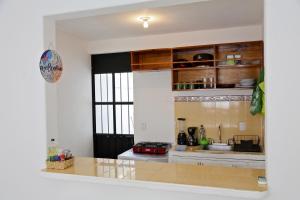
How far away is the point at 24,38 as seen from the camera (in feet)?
7.37

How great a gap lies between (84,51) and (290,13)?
361cm

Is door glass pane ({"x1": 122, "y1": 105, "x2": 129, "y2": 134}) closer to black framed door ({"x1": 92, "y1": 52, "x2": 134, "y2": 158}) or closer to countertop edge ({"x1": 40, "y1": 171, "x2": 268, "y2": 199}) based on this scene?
black framed door ({"x1": 92, "y1": 52, "x2": 134, "y2": 158})

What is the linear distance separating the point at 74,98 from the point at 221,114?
2380mm

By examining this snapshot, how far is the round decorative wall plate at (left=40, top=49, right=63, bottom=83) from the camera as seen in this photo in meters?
2.13

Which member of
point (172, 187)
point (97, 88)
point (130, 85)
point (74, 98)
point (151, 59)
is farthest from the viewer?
point (97, 88)

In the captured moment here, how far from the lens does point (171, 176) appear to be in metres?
1.90

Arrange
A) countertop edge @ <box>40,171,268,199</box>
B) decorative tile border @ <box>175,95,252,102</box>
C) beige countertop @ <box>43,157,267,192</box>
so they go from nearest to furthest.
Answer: countertop edge @ <box>40,171,268,199</box> < beige countertop @ <box>43,157,267,192</box> < decorative tile border @ <box>175,95,252,102</box>

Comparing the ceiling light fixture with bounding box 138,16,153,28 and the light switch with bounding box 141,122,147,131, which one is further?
the light switch with bounding box 141,122,147,131

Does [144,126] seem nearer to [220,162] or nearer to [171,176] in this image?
[220,162]

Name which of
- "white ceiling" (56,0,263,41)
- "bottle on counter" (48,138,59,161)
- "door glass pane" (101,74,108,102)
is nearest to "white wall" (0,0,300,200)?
"bottle on counter" (48,138,59,161)

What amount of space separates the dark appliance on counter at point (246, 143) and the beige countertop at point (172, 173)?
163cm

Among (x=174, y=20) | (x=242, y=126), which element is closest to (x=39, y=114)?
(x=174, y=20)

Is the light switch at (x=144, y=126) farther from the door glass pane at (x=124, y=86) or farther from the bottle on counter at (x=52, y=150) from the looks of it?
the bottle on counter at (x=52, y=150)

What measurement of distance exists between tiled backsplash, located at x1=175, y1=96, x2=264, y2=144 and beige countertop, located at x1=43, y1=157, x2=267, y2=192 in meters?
1.99
